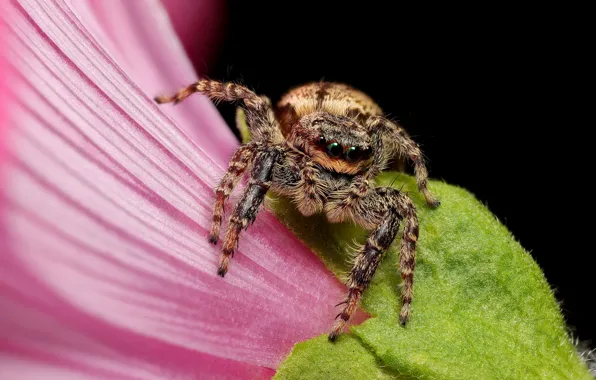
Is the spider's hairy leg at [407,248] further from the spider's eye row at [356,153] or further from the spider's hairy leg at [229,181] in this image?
the spider's hairy leg at [229,181]

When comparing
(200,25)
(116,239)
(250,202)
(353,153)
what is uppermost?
(200,25)

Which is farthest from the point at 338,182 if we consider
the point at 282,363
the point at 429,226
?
the point at 282,363

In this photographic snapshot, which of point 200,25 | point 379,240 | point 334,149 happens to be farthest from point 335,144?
point 200,25

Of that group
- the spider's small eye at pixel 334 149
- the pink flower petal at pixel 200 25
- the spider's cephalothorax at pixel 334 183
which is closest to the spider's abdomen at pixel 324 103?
the spider's cephalothorax at pixel 334 183

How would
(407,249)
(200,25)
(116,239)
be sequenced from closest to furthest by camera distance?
(116,239), (407,249), (200,25)

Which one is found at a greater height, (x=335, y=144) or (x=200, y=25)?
(x=200, y=25)

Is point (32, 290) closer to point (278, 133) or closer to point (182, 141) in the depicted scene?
point (182, 141)

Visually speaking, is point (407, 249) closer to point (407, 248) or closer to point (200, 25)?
point (407, 248)
